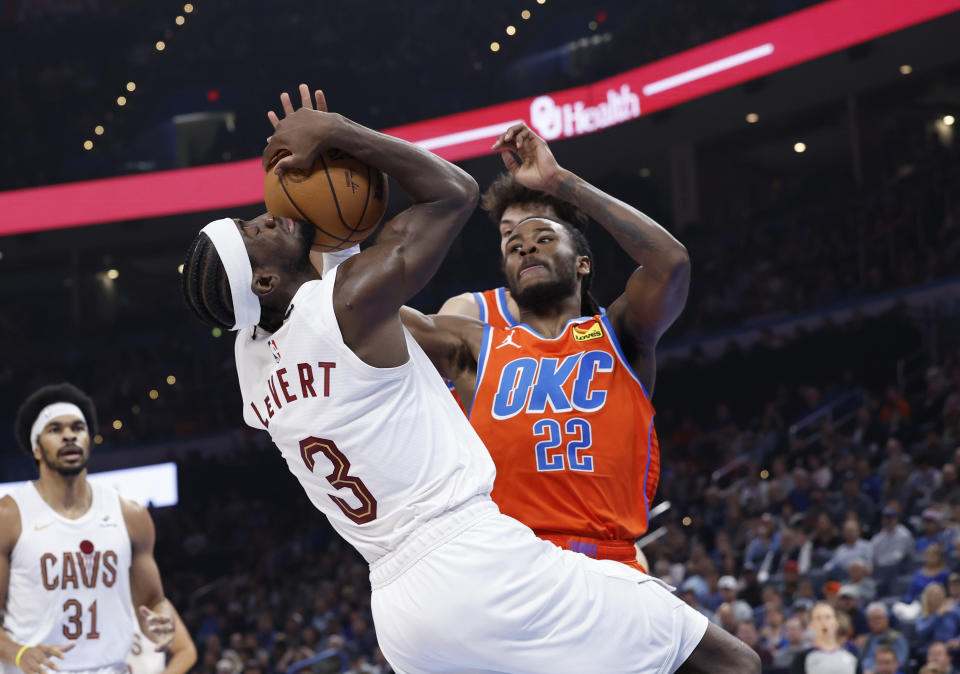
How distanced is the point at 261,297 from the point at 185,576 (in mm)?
17458

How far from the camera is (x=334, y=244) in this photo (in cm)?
326

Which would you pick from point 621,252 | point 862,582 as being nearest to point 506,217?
point 862,582

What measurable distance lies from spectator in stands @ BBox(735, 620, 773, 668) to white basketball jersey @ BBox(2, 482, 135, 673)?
556 centimetres

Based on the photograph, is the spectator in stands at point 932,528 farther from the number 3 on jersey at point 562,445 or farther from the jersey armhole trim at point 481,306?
the number 3 on jersey at point 562,445

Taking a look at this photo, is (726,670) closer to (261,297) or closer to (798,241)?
(261,297)

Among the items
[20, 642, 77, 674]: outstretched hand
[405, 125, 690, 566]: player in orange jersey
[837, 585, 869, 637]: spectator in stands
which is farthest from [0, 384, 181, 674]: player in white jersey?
[837, 585, 869, 637]: spectator in stands

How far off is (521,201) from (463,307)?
56cm

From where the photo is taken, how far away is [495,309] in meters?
4.20

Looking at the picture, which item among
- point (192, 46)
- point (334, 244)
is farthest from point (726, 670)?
point (192, 46)

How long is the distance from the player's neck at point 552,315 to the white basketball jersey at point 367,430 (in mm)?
1009

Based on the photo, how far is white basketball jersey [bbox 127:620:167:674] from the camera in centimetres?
588

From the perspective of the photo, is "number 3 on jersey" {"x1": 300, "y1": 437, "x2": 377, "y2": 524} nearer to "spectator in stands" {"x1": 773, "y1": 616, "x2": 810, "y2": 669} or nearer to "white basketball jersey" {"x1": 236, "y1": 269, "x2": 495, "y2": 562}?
"white basketball jersey" {"x1": 236, "y1": 269, "x2": 495, "y2": 562}

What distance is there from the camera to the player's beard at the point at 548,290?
12.8 feet

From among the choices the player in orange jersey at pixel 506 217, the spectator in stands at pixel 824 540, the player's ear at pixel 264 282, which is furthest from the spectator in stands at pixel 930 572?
the player's ear at pixel 264 282
